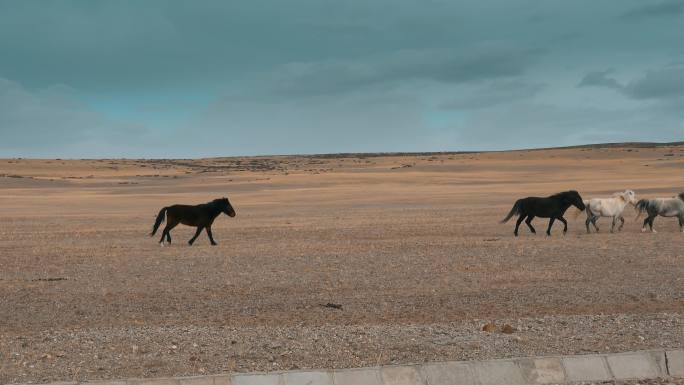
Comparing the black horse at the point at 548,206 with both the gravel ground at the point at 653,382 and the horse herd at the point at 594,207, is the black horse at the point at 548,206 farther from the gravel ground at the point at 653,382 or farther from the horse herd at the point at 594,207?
the gravel ground at the point at 653,382

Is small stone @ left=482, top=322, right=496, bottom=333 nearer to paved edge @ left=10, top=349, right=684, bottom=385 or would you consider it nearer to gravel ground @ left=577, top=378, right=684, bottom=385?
paved edge @ left=10, top=349, right=684, bottom=385

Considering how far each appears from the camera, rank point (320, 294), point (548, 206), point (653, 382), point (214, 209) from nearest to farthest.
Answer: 1. point (653, 382)
2. point (320, 294)
3. point (214, 209)
4. point (548, 206)

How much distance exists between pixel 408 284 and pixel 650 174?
6728 centimetres

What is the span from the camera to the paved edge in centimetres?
756

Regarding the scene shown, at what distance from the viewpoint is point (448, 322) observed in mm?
10891

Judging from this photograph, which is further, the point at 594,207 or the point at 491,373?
the point at 594,207

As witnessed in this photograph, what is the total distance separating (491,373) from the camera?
8016 mm

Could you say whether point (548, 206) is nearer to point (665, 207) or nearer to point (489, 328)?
point (665, 207)

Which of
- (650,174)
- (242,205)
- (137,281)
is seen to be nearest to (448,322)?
(137,281)

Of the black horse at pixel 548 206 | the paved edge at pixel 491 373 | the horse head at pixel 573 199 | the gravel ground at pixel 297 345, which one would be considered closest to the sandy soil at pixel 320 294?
the gravel ground at pixel 297 345

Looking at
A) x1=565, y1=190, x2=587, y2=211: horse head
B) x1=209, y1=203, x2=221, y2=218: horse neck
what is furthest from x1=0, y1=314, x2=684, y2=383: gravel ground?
x1=565, y1=190, x2=587, y2=211: horse head

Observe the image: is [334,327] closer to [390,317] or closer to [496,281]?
[390,317]

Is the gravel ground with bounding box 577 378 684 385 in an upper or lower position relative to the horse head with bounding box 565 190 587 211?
lower

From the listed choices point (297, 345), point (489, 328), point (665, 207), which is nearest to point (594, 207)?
point (665, 207)
